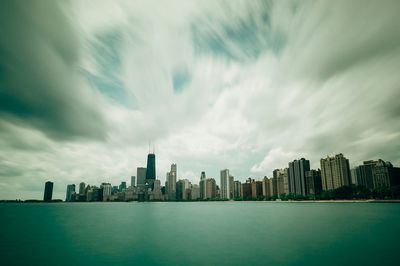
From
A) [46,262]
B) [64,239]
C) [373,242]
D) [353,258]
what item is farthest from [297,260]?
[64,239]

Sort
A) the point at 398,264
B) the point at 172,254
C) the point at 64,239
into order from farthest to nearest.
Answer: the point at 64,239, the point at 172,254, the point at 398,264

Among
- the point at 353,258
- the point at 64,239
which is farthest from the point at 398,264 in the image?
the point at 64,239

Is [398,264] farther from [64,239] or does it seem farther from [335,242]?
[64,239]

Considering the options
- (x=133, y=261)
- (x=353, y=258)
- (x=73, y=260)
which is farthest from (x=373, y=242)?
(x=73, y=260)

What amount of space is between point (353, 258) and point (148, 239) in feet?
120

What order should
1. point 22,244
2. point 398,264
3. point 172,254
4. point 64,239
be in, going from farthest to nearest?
1. point 64,239
2. point 22,244
3. point 172,254
4. point 398,264

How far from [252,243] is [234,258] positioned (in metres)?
10.8

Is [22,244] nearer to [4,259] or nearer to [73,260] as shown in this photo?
[4,259]

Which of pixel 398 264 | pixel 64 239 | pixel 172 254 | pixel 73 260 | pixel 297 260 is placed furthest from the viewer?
pixel 64 239

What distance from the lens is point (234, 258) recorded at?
31500 mm

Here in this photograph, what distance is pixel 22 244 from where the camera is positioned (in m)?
44.3

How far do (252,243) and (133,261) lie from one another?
21.8 meters

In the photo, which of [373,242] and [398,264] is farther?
[373,242]

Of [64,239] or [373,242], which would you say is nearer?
[373,242]
